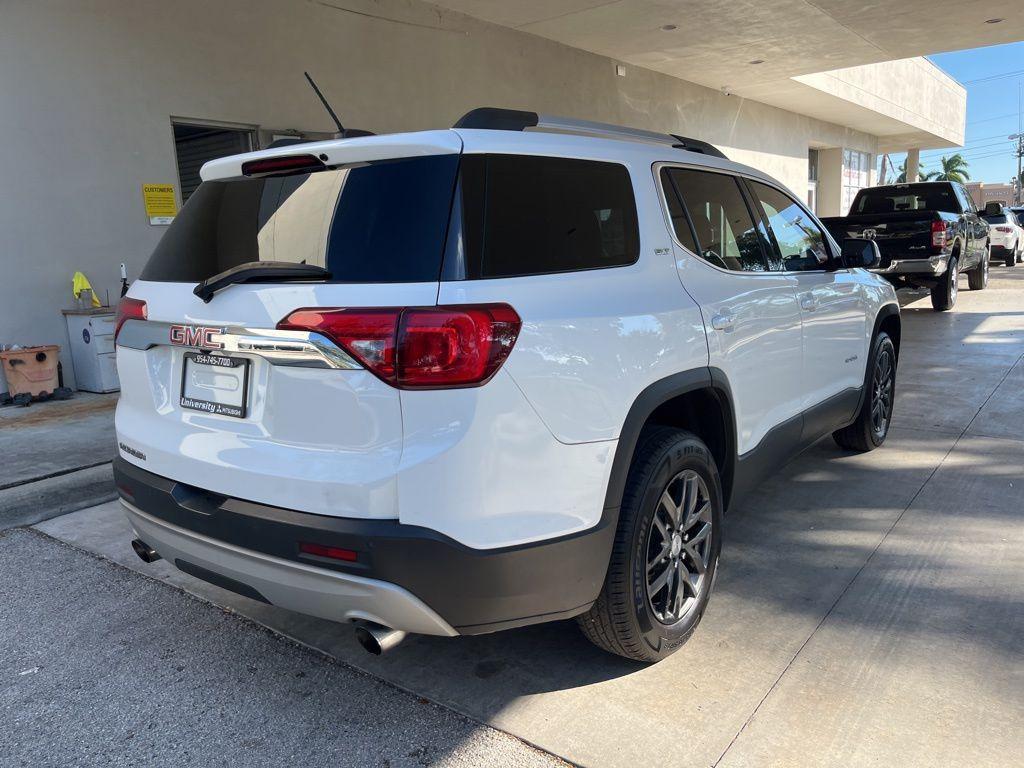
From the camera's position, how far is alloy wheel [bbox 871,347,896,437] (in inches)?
199

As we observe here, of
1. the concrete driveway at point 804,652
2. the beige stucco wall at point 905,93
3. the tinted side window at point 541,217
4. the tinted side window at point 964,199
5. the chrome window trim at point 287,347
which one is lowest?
the concrete driveway at point 804,652

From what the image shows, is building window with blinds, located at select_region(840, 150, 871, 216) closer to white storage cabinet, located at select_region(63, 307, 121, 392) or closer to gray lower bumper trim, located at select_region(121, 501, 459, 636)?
white storage cabinet, located at select_region(63, 307, 121, 392)

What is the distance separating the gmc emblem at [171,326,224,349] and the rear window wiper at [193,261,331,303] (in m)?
0.10

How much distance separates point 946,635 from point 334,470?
2.40m

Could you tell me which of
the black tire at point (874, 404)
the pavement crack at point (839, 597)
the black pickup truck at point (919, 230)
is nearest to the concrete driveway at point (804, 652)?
the pavement crack at point (839, 597)

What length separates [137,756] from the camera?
248 centimetres

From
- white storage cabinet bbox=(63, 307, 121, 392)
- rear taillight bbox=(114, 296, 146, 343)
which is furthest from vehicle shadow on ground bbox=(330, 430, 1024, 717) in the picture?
white storage cabinet bbox=(63, 307, 121, 392)

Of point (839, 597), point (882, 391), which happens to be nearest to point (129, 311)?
point (839, 597)

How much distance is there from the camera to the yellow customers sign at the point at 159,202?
8461 millimetres

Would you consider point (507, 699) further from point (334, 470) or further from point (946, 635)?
point (946, 635)

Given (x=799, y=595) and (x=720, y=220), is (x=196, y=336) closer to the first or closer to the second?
(x=720, y=220)

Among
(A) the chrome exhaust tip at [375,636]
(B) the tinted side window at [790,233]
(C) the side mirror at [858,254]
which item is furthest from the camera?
(C) the side mirror at [858,254]

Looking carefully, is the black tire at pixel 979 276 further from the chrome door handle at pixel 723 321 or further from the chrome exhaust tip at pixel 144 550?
the chrome exhaust tip at pixel 144 550

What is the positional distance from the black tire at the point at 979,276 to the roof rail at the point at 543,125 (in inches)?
538
